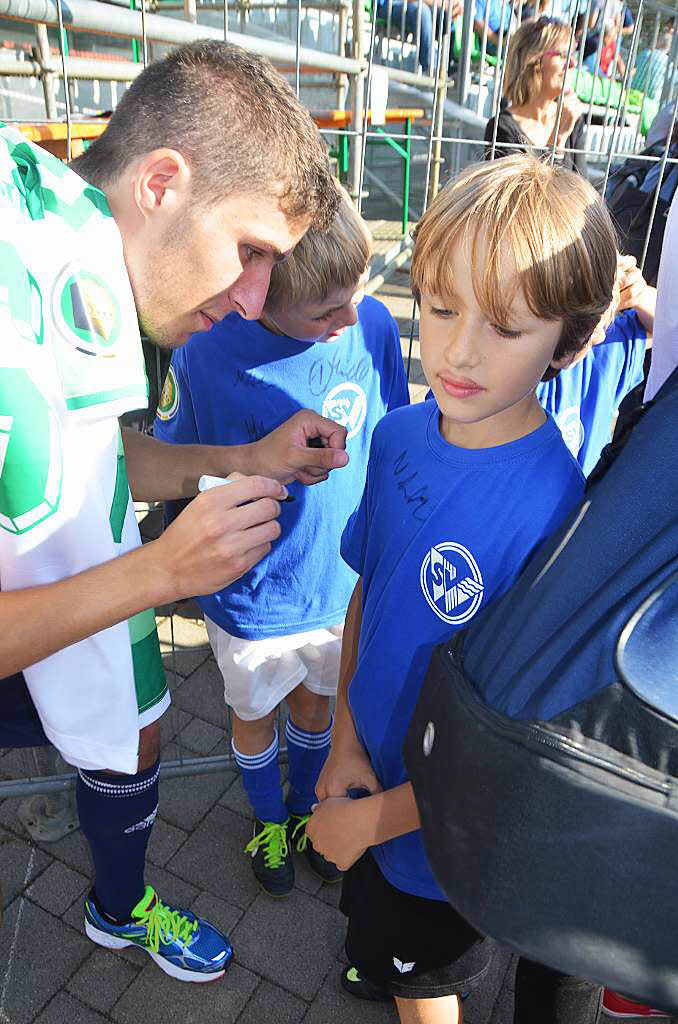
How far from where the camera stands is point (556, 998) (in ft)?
5.28

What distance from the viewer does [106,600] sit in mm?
1363

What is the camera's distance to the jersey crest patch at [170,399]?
6.91ft

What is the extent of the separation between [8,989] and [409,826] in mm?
1271

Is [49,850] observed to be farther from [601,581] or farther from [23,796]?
[601,581]

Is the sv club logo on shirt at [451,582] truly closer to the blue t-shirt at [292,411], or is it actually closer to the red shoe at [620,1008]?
the blue t-shirt at [292,411]

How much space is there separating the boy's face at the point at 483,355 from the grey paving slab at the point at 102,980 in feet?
5.41

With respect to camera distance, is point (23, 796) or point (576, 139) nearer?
point (23, 796)

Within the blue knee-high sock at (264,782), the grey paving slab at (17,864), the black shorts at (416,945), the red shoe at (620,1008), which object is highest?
the black shorts at (416,945)

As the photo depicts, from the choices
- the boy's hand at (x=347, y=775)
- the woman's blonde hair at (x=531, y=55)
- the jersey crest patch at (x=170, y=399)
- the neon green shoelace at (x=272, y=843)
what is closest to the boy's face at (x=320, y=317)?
the jersey crest patch at (x=170, y=399)

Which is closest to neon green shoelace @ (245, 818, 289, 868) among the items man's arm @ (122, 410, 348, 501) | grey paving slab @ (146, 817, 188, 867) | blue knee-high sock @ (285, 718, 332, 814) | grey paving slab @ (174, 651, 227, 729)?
blue knee-high sock @ (285, 718, 332, 814)

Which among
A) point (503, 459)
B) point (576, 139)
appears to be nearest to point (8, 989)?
point (503, 459)

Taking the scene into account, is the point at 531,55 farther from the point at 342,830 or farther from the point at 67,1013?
the point at 67,1013

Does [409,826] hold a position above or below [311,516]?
below

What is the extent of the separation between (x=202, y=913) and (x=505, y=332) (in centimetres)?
177
